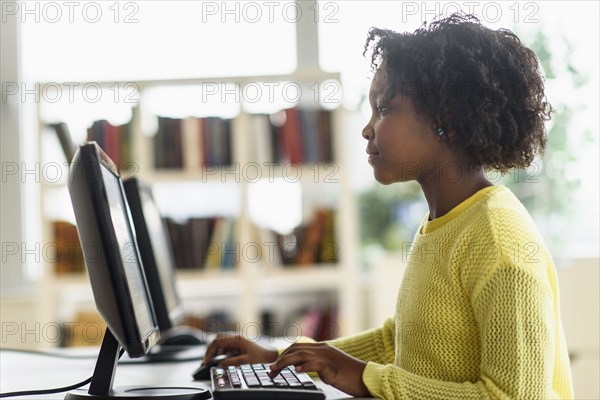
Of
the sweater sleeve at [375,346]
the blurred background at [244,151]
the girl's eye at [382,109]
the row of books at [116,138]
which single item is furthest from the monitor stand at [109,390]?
the row of books at [116,138]

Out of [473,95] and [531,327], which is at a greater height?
[473,95]

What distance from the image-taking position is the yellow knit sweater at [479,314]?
0.95 meters

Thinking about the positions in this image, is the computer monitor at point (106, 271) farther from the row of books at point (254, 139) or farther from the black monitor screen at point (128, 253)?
the row of books at point (254, 139)

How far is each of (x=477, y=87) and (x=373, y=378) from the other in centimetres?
46

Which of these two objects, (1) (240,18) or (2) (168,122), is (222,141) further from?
(1) (240,18)

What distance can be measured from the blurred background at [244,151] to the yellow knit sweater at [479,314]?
203 cm

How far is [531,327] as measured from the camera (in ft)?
3.12

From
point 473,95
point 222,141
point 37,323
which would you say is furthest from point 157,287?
point 37,323

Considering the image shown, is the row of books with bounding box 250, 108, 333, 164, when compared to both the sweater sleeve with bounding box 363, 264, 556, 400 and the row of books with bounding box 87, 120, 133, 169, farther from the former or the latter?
the sweater sleeve with bounding box 363, 264, 556, 400

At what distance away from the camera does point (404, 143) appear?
1.23 meters

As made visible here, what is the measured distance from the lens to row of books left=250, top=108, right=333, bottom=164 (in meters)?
3.32

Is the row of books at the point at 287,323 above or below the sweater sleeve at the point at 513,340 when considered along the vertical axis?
below

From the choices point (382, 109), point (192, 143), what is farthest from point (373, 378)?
point (192, 143)

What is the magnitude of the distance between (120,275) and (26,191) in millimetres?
3023
